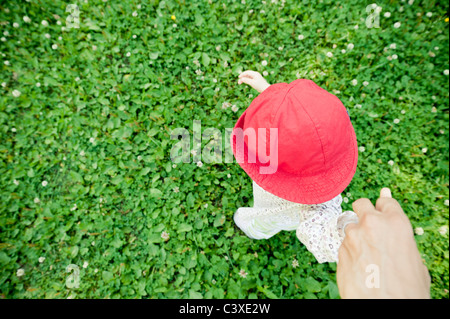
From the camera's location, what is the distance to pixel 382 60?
2.85 metres

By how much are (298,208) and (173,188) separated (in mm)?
1486

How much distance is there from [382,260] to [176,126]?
2.32 m

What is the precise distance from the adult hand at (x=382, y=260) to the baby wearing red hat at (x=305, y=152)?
228mm

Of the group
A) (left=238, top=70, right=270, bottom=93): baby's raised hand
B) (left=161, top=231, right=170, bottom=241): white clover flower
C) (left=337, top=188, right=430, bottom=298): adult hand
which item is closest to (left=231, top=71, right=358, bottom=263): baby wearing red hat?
(left=337, top=188, right=430, bottom=298): adult hand

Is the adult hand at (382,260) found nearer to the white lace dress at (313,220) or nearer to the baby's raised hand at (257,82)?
the white lace dress at (313,220)

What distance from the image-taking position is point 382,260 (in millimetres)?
771

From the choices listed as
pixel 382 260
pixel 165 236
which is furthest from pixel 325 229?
pixel 165 236

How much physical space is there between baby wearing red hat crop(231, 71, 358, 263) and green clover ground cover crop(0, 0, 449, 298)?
124 cm

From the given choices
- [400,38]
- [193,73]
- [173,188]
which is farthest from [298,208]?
[400,38]

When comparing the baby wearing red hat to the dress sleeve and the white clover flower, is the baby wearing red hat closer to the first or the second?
the dress sleeve

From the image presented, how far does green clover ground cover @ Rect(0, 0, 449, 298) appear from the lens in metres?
2.32

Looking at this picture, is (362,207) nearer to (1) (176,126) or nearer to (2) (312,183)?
(2) (312,183)
